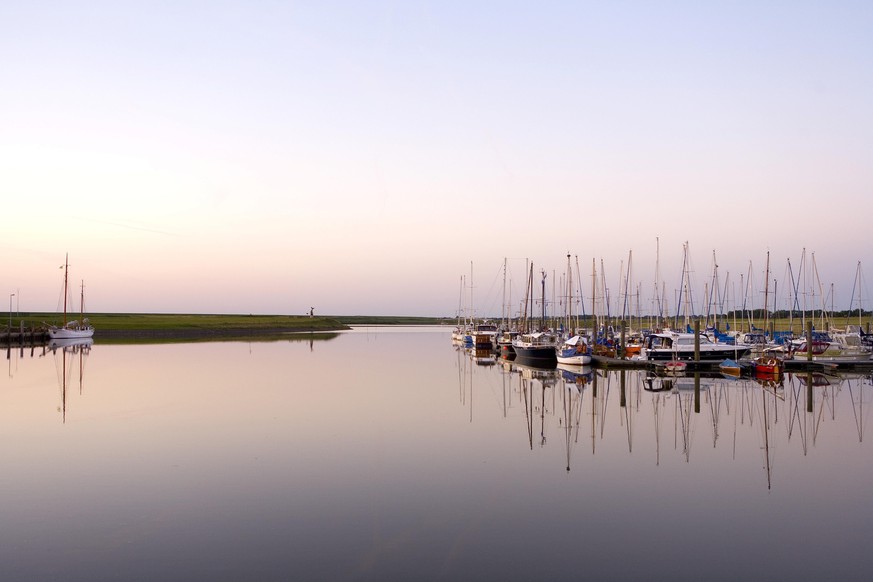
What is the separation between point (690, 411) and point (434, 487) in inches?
670

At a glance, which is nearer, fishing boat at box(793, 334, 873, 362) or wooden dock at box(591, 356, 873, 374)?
wooden dock at box(591, 356, 873, 374)

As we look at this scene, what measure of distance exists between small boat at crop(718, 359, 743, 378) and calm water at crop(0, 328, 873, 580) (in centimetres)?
1057

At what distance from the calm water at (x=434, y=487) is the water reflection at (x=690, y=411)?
0.57ft

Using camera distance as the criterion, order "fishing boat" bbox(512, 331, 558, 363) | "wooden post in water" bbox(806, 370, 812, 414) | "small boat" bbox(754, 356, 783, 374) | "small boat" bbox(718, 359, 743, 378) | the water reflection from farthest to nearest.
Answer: "fishing boat" bbox(512, 331, 558, 363), "small boat" bbox(718, 359, 743, 378), "small boat" bbox(754, 356, 783, 374), "wooden post in water" bbox(806, 370, 812, 414), the water reflection

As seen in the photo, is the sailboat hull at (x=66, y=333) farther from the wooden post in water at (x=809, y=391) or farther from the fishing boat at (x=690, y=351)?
the wooden post in water at (x=809, y=391)

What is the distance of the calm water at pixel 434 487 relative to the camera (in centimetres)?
1230

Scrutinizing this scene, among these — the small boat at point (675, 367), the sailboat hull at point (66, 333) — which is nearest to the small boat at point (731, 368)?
the small boat at point (675, 367)

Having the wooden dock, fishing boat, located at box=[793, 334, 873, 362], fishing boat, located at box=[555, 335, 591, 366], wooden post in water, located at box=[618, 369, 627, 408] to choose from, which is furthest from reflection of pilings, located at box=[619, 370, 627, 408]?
fishing boat, located at box=[793, 334, 873, 362]

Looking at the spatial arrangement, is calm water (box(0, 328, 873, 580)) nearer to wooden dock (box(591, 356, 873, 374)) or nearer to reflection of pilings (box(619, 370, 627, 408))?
reflection of pilings (box(619, 370, 627, 408))

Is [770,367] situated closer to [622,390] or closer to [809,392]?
[809,392]

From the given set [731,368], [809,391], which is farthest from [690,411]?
[731,368]

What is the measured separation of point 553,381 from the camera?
4397cm

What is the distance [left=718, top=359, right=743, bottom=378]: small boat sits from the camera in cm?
4608

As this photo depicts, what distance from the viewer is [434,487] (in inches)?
683
